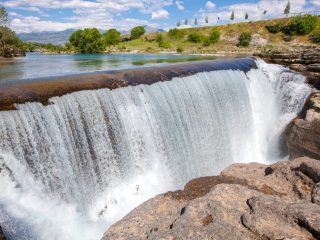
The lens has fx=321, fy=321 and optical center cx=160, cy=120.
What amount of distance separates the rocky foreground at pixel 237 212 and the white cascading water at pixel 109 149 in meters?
2.88

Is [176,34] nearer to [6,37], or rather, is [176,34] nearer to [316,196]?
[6,37]

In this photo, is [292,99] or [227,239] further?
[292,99]

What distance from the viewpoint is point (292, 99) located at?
17141 millimetres

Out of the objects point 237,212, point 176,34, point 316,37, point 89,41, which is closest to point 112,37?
point 89,41

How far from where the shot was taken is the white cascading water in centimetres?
819

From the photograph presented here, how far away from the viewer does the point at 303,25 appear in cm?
6681

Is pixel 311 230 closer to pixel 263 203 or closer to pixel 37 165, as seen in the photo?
pixel 263 203

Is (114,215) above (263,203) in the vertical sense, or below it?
below

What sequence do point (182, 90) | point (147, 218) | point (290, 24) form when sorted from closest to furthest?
point (147, 218) → point (182, 90) → point (290, 24)

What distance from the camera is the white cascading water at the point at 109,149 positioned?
8.19 metres

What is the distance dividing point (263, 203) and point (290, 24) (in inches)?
2854

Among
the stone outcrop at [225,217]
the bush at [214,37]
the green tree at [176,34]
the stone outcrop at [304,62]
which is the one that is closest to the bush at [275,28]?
the bush at [214,37]

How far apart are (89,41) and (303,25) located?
147 feet

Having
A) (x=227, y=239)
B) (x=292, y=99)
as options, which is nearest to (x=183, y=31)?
(x=292, y=99)
